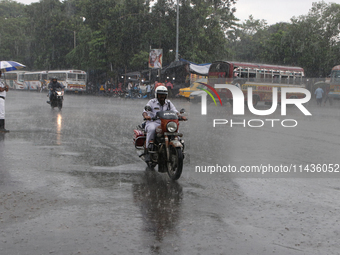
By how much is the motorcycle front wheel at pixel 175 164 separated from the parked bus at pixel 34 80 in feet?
181

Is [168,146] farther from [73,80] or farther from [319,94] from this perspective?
[73,80]

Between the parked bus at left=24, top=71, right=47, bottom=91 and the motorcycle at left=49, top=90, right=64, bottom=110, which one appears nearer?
the motorcycle at left=49, top=90, right=64, bottom=110

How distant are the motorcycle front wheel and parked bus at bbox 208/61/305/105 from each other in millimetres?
20523

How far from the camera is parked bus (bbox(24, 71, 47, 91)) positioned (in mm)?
60106

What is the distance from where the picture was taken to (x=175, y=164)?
690cm

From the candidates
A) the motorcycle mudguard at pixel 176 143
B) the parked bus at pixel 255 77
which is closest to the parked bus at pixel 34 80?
the parked bus at pixel 255 77

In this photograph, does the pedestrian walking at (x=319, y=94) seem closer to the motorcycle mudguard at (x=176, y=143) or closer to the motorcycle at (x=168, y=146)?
the motorcycle at (x=168, y=146)

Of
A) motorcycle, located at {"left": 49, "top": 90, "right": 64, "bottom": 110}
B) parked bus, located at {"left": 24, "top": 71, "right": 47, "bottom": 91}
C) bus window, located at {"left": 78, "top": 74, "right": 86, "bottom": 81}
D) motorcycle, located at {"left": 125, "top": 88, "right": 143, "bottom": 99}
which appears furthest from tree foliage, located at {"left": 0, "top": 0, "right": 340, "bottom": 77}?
motorcycle, located at {"left": 49, "top": 90, "right": 64, "bottom": 110}

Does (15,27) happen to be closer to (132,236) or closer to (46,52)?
(46,52)

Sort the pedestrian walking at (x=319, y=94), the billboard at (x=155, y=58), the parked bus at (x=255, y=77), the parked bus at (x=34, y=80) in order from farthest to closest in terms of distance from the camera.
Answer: the parked bus at (x=34, y=80) → the billboard at (x=155, y=58) → the parked bus at (x=255, y=77) → the pedestrian walking at (x=319, y=94)

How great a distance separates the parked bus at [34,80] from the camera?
197 feet

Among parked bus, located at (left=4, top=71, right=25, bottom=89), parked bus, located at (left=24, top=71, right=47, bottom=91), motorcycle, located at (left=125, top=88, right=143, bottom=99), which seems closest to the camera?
motorcycle, located at (left=125, top=88, right=143, bottom=99)

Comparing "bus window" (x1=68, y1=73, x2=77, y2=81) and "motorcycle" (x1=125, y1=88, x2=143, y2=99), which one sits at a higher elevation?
"bus window" (x1=68, y1=73, x2=77, y2=81)

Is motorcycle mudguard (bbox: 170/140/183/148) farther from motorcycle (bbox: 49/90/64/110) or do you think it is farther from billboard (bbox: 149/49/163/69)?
billboard (bbox: 149/49/163/69)
